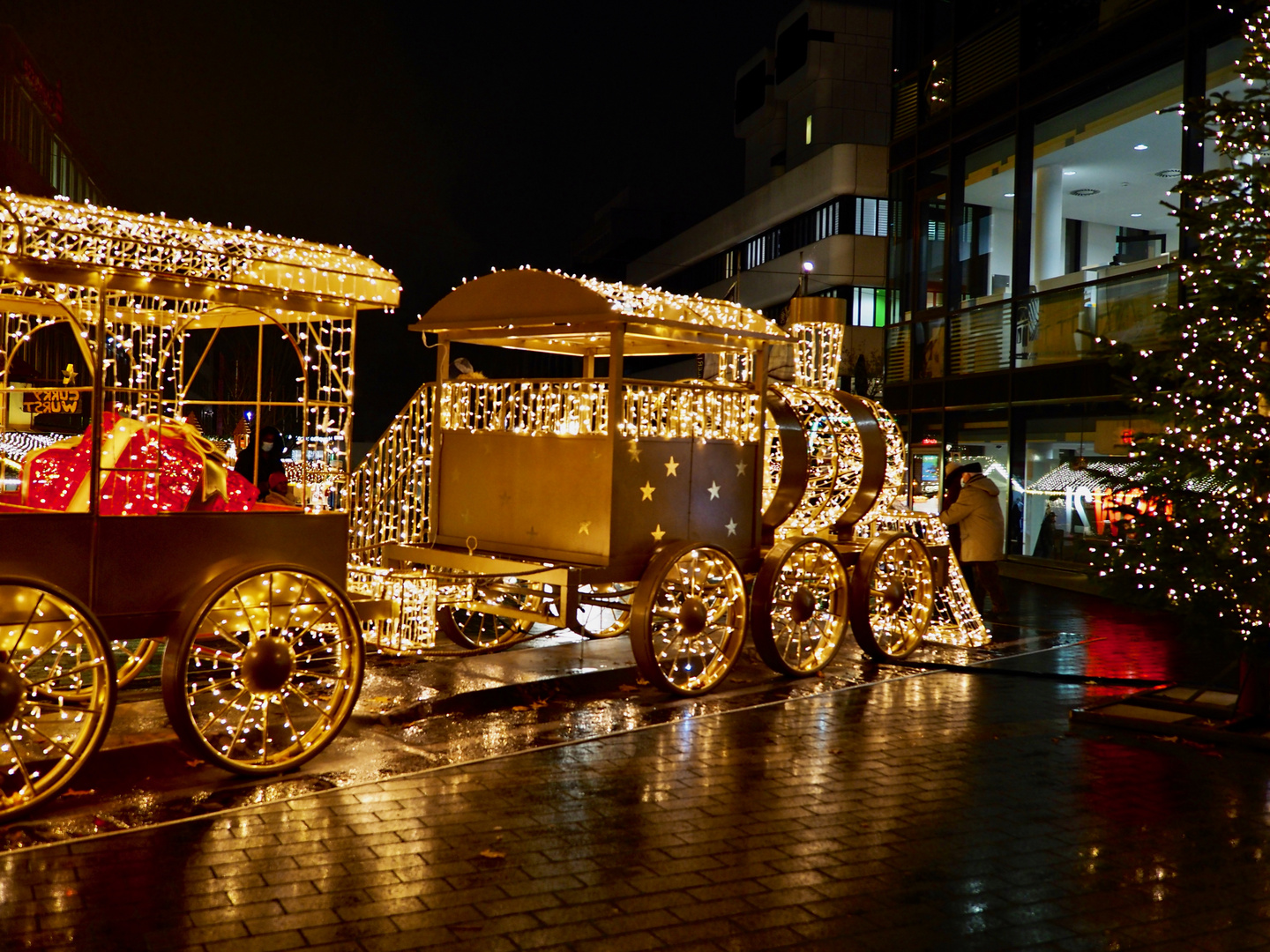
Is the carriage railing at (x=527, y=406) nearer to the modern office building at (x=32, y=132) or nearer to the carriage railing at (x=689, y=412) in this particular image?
the carriage railing at (x=689, y=412)

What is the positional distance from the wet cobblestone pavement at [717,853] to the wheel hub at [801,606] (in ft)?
4.28

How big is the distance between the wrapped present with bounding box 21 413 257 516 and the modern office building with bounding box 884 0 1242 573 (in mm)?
9171

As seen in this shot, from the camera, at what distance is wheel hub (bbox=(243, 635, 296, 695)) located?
5.66 metres

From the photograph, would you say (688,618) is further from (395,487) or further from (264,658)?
(264,658)

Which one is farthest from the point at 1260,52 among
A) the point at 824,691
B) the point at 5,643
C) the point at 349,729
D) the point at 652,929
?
the point at 5,643

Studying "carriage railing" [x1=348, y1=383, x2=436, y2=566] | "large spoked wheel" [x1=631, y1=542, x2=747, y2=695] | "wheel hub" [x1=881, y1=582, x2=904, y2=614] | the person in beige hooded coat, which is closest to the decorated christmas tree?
"wheel hub" [x1=881, y1=582, x2=904, y2=614]

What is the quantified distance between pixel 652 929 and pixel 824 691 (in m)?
4.40

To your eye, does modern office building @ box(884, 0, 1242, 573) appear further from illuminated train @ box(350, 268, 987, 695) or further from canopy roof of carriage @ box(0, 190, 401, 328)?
canopy roof of carriage @ box(0, 190, 401, 328)

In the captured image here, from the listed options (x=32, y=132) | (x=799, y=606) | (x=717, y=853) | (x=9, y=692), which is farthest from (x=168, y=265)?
(x=32, y=132)

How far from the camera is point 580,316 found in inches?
293

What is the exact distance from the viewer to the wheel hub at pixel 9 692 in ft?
15.6

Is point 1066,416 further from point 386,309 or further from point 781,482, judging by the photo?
point 386,309

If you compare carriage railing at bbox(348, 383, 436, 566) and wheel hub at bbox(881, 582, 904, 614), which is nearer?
carriage railing at bbox(348, 383, 436, 566)

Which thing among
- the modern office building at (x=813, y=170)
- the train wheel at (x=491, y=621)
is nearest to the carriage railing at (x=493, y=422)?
the train wheel at (x=491, y=621)
